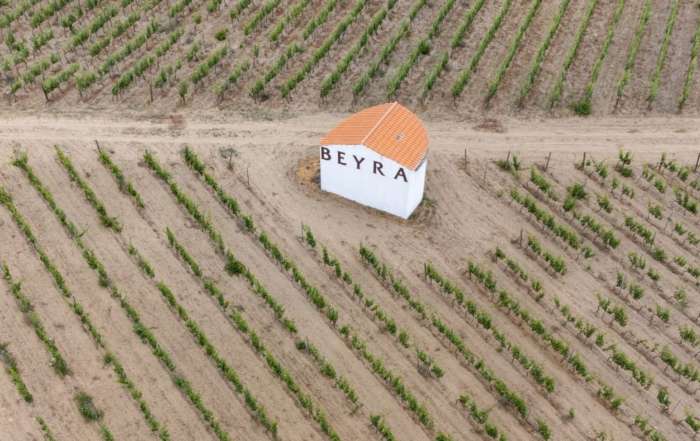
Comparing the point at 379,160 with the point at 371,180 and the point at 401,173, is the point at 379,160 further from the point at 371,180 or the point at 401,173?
the point at 371,180

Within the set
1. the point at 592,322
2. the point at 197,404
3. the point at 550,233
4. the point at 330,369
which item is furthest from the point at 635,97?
the point at 197,404

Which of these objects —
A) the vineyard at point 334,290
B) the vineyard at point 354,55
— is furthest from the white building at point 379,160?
the vineyard at point 354,55

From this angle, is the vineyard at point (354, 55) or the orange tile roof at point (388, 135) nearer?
the orange tile roof at point (388, 135)

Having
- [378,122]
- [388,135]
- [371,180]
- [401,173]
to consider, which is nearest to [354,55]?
[378,122]

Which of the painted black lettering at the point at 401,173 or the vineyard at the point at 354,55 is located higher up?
the vineyard at the point at 354,55

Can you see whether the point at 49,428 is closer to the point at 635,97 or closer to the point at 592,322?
the point at 592,322

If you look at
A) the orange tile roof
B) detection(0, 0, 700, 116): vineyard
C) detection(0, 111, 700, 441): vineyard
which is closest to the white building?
the orange tile roof

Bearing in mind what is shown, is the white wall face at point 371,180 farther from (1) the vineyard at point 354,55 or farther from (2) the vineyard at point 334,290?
(1) the vineyard at point 354,55

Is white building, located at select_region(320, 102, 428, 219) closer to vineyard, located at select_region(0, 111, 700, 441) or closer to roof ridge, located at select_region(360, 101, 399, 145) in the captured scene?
roof ridge, located at select_region(360, 101, 399, 145)
